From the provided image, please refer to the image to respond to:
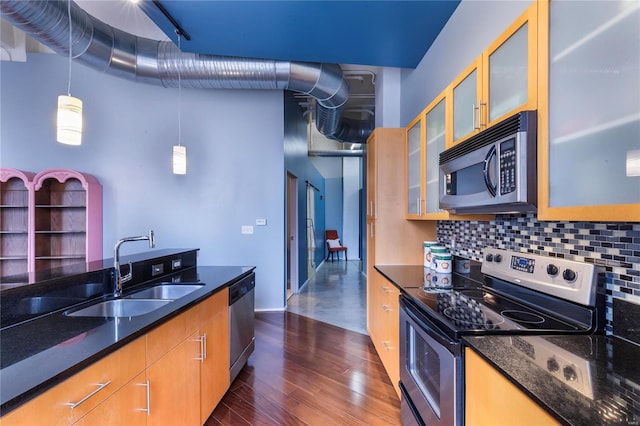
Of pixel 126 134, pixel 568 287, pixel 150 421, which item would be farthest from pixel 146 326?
pixel 126 134

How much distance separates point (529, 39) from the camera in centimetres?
109

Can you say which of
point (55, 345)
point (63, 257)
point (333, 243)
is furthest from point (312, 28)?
point (333, 243)

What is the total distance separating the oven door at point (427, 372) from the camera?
110 centimetres

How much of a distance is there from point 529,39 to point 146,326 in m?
1.94

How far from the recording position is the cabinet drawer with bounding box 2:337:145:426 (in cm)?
74

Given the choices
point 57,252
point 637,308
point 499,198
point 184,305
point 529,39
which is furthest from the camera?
point 57,252

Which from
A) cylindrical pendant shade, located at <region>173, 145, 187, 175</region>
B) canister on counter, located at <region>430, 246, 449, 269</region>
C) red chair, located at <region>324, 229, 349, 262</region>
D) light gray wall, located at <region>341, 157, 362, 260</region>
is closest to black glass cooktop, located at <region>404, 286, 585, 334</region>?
canister on counter, located at <region>430, 246, 449, 269</region>

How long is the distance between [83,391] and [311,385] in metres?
1.75

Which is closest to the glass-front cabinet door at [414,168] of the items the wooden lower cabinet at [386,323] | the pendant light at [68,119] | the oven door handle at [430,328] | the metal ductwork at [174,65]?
the wooden lower cabinet at [386,323]

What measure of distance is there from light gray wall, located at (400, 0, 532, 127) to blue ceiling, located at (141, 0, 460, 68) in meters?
0.10

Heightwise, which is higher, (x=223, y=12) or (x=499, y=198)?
(x=223, y=12)

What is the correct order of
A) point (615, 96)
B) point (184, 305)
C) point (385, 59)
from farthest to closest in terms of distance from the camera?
point (385, 59) → point (184, 305) → point (615, 96)

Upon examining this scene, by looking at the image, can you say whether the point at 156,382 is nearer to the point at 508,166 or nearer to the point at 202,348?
the point at 202,348

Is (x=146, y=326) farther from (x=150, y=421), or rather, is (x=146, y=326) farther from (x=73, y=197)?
(x=73, y=197)
